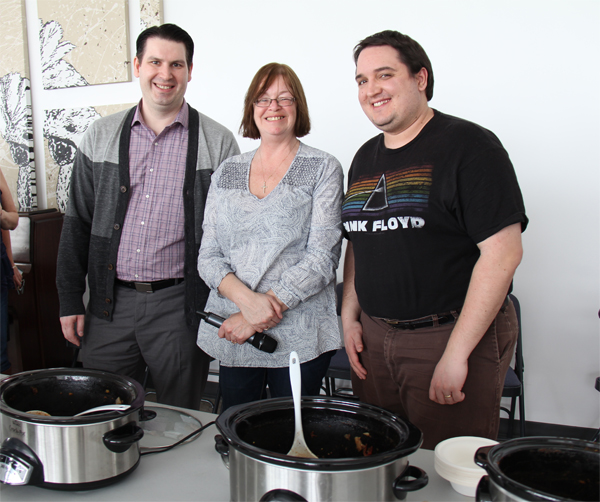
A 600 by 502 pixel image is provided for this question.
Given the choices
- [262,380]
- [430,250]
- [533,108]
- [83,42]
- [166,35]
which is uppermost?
[83,42]

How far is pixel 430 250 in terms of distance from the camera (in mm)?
1346

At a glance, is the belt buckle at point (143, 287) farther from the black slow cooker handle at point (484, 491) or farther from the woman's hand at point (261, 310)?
the black slow cooker handle at point (484, 491)

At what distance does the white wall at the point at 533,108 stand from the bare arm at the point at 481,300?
4.93 ft

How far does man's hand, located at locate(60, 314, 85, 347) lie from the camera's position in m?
1.87

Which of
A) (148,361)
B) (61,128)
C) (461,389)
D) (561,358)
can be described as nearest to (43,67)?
(61,128)

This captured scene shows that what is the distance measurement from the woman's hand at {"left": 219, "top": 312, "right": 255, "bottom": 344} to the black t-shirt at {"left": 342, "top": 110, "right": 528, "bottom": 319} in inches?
14.3

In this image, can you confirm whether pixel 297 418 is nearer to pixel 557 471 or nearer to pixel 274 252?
pixel 557 471

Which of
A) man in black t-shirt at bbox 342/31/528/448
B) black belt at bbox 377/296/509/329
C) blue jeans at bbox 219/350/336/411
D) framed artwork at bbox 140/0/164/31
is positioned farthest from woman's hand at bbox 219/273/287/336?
framed artwork at bbox 140/0/164/31

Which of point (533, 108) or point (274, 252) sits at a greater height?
point (533, 108)

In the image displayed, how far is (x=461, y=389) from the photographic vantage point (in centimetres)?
137

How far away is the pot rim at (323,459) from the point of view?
0.74 m

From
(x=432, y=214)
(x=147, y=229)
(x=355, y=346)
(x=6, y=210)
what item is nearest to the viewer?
(x=432, y=214)

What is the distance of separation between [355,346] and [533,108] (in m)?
1.72

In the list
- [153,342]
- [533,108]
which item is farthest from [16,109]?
[533,108]
